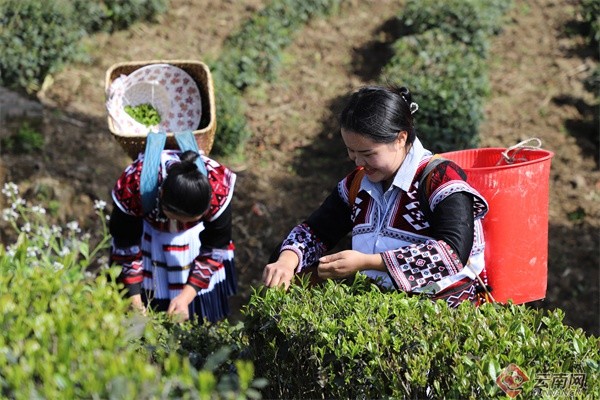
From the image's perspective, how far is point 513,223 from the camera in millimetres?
3379

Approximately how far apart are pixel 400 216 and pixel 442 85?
143 inches

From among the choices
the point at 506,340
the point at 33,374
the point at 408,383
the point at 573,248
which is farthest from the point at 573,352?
the point at 573,248

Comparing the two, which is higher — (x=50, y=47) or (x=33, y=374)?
(x=33, y=374)

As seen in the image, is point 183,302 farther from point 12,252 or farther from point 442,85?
point 442,85

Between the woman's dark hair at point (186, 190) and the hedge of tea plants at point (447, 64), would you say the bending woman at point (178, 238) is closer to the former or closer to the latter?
the woman's dark hair at point (186, 190)

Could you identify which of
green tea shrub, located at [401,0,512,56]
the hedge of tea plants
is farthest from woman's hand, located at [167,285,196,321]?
green tea shrub, located at [401,0,512,56]

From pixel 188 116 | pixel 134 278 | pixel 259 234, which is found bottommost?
pixel 259 234

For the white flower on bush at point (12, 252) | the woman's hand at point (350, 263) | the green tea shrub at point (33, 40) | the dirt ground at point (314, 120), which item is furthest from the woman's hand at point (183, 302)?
the green tea shrub at point (33, 40)

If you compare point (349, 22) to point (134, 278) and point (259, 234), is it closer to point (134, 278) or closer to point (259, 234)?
point (259, 234)

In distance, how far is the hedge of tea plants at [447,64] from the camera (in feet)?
21.1

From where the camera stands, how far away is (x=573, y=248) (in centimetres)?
614

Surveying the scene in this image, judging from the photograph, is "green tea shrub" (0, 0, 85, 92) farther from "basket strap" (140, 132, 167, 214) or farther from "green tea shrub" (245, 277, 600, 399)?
"green tea shrub" (245, 277, 600, 399)

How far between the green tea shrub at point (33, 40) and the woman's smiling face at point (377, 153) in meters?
4.75

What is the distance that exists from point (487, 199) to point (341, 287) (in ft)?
2.39
